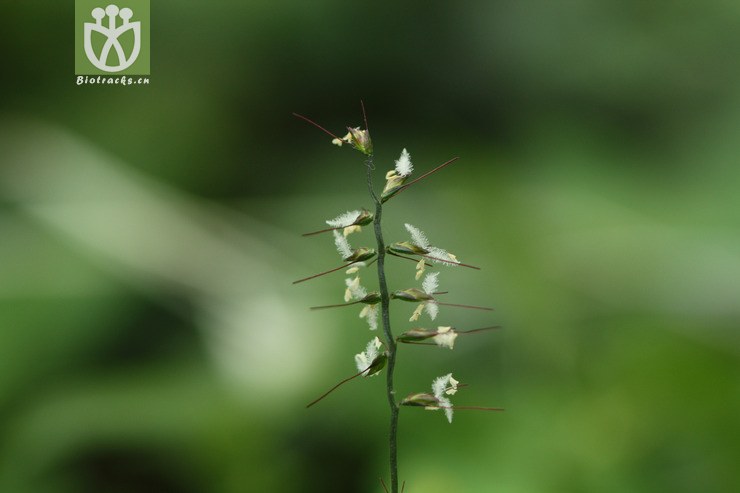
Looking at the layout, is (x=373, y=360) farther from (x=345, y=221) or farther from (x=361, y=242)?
(x=361, y=242)

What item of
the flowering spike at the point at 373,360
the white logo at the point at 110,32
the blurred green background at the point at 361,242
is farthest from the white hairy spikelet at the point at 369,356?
the white logo at the point at 110,32

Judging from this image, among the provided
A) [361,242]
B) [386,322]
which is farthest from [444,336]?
[361,242]

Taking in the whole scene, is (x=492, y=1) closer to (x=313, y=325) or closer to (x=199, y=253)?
(x=199, y=253)

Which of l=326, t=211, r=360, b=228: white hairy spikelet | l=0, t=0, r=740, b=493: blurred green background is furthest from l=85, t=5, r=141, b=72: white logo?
l=326, t=211, r=360, b=228: white hairy spikelet

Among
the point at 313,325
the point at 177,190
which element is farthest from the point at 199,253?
the point at 313,325

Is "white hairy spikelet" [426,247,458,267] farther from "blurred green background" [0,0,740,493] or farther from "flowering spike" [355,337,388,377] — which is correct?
"blurred green background" [0,0,740,493]

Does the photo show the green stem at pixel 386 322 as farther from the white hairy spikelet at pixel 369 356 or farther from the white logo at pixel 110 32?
the white logo at pixel 110 32

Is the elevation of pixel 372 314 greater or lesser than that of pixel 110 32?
lesser
